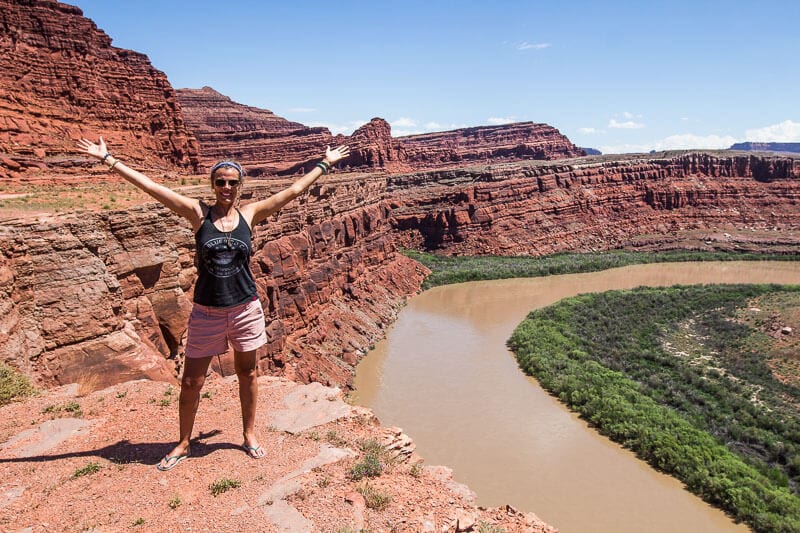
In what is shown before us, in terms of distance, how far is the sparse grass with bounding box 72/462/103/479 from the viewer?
473 cm

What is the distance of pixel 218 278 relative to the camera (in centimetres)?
461

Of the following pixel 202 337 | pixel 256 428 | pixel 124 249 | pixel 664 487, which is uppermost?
pixel 124 249

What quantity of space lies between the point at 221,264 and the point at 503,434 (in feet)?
44.8

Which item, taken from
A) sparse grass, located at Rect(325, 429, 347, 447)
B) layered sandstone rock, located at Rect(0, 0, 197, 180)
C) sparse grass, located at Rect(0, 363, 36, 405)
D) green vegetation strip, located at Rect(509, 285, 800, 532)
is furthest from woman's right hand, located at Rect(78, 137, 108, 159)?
layered sandstone rock, located at Rect(0, 0, 197, 180)

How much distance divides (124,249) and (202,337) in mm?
6521

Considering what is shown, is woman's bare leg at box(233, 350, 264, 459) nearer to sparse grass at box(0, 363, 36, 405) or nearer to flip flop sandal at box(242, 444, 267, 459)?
flip flop sandal at box(242, 444, 267, 459)

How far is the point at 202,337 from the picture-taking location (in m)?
4.78

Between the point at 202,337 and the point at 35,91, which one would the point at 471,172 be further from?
the point at 202,337

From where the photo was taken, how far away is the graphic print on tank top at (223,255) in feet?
14.9

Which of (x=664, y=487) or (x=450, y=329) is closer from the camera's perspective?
(x=664, y=487)

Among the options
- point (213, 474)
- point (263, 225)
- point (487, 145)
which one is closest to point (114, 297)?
point (213, 474)

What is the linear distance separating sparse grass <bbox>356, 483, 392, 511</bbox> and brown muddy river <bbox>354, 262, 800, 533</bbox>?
8.75 m

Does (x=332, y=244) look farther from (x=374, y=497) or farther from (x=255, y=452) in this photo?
(x=374, y=497)

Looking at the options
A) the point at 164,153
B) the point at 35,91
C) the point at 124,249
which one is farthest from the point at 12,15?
the point at 124,249
